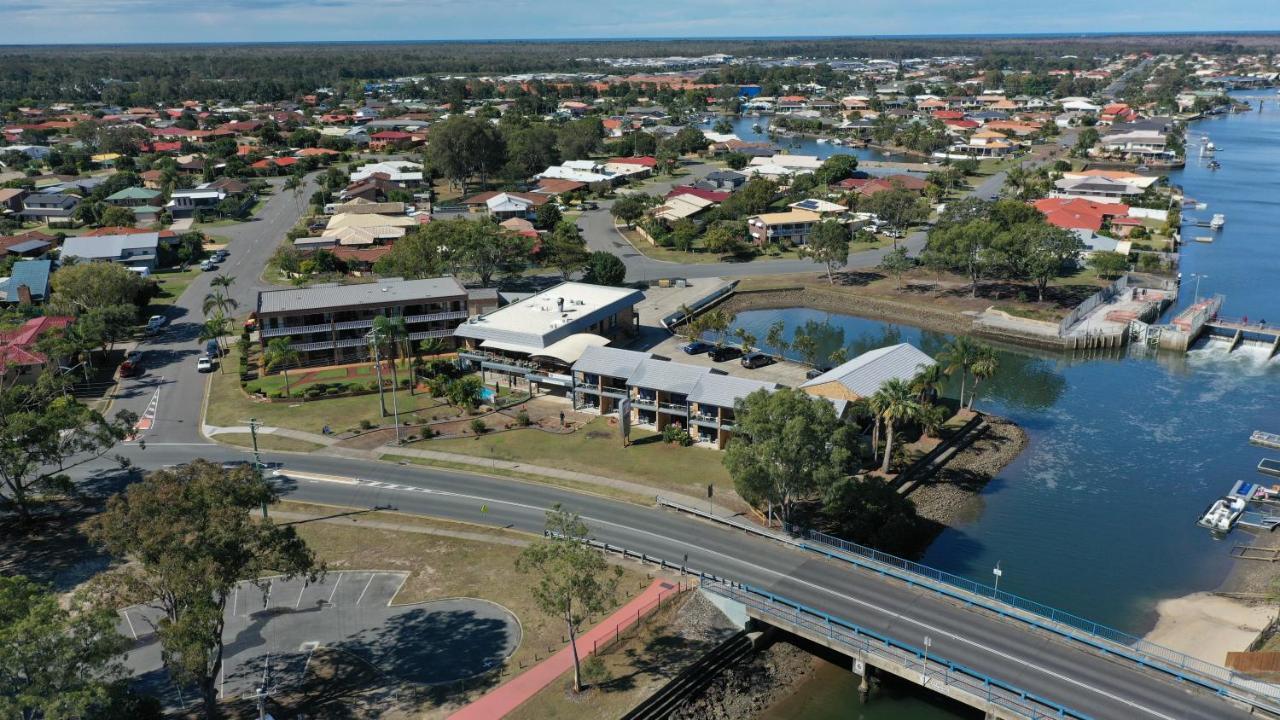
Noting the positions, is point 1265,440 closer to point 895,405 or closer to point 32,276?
point 895,405

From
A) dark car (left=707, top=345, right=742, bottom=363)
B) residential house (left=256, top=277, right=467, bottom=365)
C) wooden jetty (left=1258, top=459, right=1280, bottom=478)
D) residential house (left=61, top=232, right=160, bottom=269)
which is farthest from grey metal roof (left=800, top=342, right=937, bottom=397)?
residential house (left=61, top=232, right=160, bottom=269)

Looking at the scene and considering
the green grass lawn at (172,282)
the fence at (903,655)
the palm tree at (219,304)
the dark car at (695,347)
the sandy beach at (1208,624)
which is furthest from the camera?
the green grass lawn at (172,282)

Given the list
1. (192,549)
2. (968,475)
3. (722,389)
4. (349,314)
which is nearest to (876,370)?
(968,475)

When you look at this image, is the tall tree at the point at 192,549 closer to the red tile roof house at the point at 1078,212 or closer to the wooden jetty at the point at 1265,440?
the wooden jetty at the point at 1265,440

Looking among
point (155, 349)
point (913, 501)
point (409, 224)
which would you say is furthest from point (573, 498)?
point (409, 224)

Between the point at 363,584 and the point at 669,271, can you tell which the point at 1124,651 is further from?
the point at 669,271

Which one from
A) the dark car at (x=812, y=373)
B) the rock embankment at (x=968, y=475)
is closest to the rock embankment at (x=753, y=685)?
the rock embankment at (x=968, y=475)
